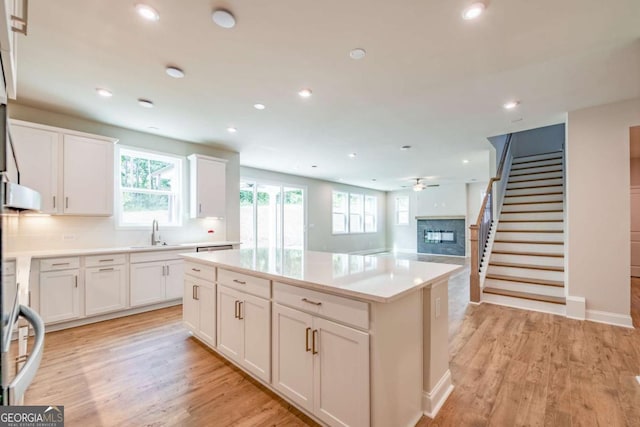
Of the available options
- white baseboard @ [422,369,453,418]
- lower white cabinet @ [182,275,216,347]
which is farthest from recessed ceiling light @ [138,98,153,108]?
white baseboard @ [422,369,453,418]

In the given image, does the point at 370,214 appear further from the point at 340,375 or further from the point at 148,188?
the point at 340,375

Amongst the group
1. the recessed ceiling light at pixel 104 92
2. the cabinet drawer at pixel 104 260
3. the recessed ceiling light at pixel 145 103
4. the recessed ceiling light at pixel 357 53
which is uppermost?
the recessed ceiling light at pixel 357 53

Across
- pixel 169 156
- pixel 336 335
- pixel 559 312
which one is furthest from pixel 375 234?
pixel 336 335

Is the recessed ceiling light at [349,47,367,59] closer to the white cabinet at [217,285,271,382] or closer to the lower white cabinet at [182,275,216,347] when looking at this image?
the white cabinet at [217,285,271,382]

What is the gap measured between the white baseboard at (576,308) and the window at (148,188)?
19.1 ft

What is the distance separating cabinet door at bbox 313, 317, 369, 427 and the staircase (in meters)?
3.63

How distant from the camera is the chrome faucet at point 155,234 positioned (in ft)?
14.2

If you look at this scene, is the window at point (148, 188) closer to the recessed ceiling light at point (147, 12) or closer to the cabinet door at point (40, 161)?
the cabinet door at point (40, 161)

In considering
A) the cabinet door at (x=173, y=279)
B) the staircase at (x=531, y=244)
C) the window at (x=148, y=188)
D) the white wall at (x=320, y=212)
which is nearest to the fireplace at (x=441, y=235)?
the white wall at (x=320, y=212)

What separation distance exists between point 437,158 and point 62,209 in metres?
6.46

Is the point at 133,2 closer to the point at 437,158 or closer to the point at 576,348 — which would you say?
the point at 576,348

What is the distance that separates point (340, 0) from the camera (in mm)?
1757

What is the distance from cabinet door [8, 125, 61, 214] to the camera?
3.16 metres

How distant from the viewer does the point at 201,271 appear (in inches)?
109
